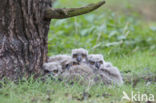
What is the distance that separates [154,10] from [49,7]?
45.3 ft

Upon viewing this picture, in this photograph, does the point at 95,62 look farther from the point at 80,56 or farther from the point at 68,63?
the point at 68,63

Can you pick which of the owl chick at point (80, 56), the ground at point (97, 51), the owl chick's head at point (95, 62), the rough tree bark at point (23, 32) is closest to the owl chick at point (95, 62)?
the owl chick's head at point (95, 62)

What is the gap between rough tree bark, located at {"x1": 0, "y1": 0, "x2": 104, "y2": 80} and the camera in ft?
15.4

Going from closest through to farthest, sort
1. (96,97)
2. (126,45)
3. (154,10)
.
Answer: (96,97)
(126,45)
(154,10)

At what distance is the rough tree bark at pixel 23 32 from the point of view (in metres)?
4.68

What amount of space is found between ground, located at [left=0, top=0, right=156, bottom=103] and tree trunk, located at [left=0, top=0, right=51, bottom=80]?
25 cm

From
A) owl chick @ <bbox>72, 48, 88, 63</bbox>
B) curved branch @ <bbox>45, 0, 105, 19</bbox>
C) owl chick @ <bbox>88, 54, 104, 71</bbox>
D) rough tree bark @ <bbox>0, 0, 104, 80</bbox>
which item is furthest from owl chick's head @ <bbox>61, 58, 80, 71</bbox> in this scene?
curved branch @ <bbox>45, 0, 105, 19</bbox>

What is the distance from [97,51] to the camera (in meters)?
7.54

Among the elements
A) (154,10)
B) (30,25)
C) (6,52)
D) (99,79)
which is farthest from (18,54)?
(154,10)

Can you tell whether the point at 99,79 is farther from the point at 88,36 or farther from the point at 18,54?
the point at 88,36

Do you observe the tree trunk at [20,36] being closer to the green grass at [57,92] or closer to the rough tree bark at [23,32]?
the rough tree bark at [23,32]

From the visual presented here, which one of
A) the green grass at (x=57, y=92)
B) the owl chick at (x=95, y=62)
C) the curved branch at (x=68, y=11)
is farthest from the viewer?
the owl chick at (x=95, y=62)

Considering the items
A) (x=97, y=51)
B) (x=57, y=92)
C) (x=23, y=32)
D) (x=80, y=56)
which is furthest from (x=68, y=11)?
(x=97, y=51)

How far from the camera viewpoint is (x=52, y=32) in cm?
983
